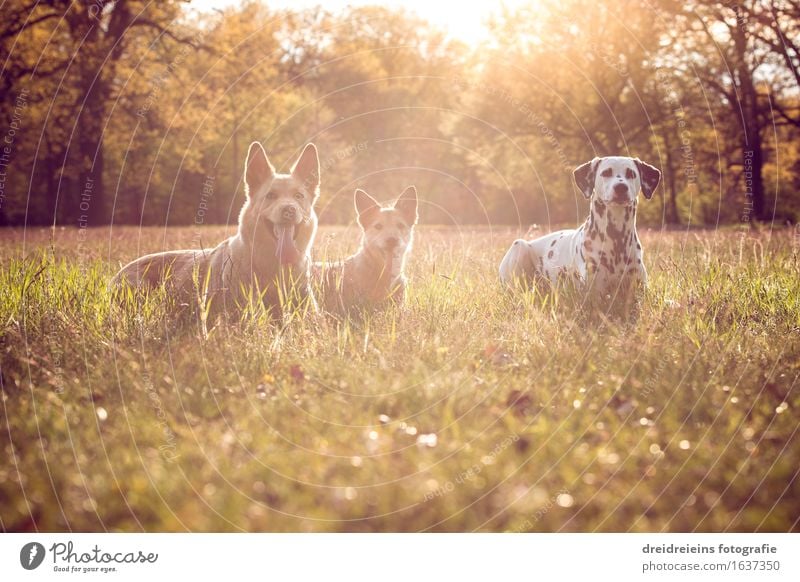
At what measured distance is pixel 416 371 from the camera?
4.44 metres

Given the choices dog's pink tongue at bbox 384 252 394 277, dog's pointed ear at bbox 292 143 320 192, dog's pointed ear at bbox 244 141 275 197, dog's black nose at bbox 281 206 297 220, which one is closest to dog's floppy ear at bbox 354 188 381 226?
dog's pink tongue at bbox 384 252 394 277

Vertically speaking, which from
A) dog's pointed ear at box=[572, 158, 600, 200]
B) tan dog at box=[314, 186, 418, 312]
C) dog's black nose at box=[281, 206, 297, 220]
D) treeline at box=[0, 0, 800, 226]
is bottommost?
tan dog at box=[314, 186, 418, 312]

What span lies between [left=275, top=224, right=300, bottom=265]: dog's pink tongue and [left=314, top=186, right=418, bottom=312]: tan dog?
0.87m

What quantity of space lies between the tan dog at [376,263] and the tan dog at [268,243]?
88 centimetres

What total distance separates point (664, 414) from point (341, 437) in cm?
186

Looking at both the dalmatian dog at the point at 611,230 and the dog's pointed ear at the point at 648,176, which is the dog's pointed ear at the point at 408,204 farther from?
the dog's pointed ear at the point at 648,176

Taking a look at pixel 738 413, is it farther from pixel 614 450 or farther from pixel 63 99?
pixel 63 99
